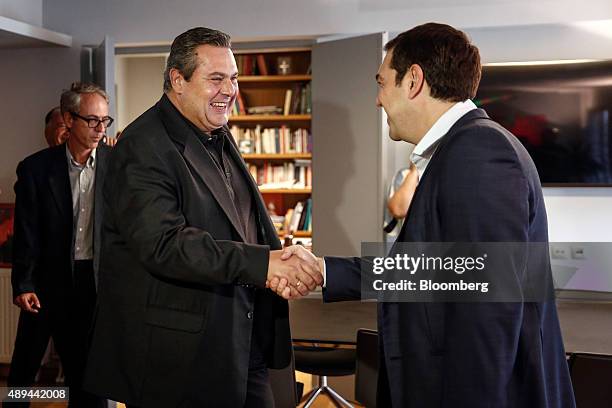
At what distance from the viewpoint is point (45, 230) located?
12.2 ft

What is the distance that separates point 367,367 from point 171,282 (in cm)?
147

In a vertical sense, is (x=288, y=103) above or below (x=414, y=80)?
above

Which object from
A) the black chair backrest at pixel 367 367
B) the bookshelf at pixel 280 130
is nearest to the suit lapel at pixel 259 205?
the black chair backrest at pixel 367 367

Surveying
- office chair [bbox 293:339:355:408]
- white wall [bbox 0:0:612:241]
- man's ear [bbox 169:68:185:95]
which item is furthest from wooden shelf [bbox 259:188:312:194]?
man's ear [bbox 169:68:185:95]

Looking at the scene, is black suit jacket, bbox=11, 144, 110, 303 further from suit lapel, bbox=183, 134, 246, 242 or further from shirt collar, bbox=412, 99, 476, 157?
shirt collar, bbox=412, 99, 476, 157

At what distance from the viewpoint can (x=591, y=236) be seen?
494 centimetres

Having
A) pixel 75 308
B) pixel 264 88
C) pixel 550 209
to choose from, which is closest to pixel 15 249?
pixel 75 308

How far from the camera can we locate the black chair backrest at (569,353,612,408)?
8.54 feet

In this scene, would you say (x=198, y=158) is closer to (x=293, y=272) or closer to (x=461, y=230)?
(x=293, y=272)

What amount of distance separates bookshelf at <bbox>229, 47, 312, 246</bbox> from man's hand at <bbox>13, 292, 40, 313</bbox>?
370cm

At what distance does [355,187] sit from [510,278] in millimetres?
3534

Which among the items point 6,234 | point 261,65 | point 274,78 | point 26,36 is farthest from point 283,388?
point 261,65

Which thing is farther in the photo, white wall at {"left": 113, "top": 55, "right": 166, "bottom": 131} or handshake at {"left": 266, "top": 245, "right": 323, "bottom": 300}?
white wall at {"left": 113, "top": 55, "right": 166, "bottom": 131}

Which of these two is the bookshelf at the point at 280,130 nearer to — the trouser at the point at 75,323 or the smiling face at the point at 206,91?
the trouser at the point at 75,323
